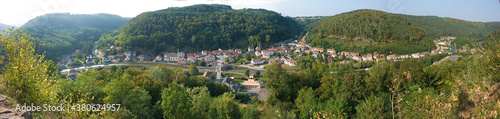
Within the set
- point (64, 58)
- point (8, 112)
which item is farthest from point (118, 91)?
point (64, 58)

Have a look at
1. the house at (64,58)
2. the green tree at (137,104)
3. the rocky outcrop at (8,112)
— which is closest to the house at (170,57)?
the house at (64,58)

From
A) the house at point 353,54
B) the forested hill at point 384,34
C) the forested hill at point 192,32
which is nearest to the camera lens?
the house at point 353,54

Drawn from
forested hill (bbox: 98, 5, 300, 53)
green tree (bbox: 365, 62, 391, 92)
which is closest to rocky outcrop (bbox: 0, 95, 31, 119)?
green tree (bbox: 365, 62, 391, 92)

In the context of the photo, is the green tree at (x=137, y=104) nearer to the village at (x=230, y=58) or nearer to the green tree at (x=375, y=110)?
the green tree at (x=375, y=110)

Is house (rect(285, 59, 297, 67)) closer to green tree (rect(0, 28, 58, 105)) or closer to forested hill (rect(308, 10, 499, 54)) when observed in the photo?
forested hill (rect(308, 10, 499, 54))

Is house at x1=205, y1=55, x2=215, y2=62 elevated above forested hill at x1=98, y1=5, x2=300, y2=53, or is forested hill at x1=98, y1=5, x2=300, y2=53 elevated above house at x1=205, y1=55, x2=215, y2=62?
forested hill at x1=98, y1=5, x2=300, y2=53

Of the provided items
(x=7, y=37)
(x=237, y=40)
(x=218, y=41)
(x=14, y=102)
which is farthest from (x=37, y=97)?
(x=237, y=40)

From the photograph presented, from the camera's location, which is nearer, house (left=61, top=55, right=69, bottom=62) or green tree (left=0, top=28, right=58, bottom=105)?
green tree (left=0, top=28, right=58, bottom=105)
